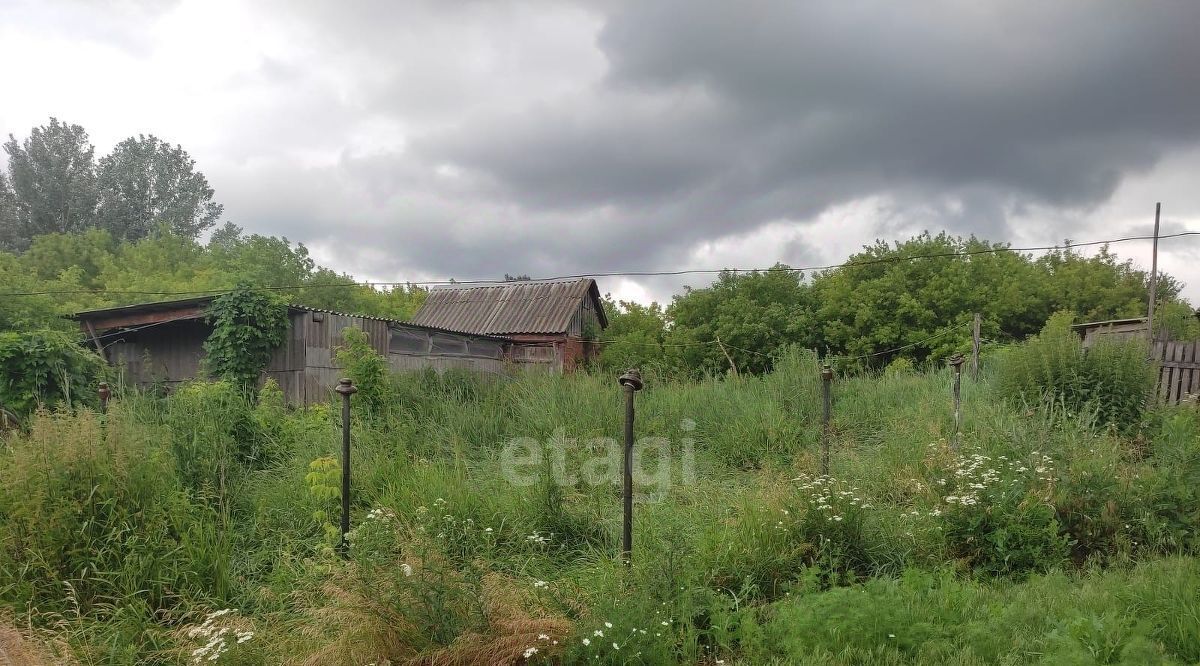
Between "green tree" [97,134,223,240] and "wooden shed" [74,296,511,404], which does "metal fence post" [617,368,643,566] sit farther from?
"green tree" [97,134,223,240]

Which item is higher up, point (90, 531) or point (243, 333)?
point (243, 333)

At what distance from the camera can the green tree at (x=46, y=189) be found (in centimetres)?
3603

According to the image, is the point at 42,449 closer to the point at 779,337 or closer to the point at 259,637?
the point at 259,637

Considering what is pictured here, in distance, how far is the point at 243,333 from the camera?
1311cm

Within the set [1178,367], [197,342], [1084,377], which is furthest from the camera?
[197,342]

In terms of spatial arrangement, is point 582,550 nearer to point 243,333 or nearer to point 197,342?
point 243,333

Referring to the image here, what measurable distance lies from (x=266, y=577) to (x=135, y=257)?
110ft

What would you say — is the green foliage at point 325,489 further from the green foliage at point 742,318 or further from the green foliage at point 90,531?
the green foliage at point 742,318

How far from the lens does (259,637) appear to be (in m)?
3.64

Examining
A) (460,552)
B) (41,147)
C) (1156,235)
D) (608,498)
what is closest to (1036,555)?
(608,498)

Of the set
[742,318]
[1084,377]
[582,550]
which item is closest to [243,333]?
[582,550]

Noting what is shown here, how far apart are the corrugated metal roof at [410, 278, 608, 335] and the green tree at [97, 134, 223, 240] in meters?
22.6

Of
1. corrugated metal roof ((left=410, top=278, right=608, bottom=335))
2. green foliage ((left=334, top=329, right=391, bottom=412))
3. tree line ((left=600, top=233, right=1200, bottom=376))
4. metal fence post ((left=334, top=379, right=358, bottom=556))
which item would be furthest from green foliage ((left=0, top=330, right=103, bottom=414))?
tree line ((left=600, top=233, right=1200, bottom=376))

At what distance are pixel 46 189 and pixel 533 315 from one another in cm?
3202
